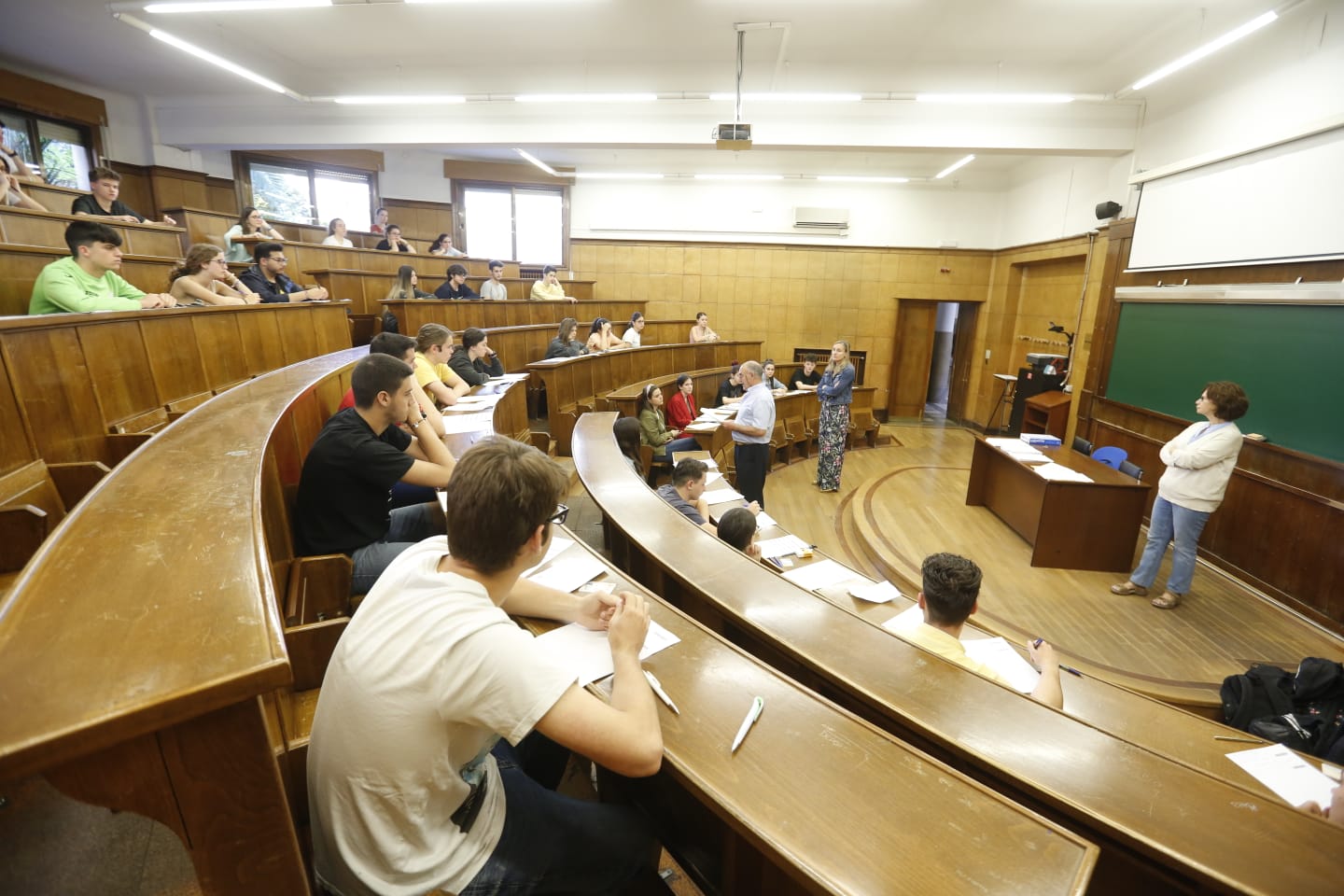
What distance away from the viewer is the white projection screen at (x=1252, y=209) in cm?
434

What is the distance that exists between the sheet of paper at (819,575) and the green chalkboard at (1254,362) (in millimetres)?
4112

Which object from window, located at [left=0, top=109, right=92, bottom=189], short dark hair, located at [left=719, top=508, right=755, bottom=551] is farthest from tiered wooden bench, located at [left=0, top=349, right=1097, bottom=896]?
window, located at [left=0, top=109, right=92, bottom=189]

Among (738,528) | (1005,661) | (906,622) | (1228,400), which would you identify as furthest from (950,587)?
(1228,400)

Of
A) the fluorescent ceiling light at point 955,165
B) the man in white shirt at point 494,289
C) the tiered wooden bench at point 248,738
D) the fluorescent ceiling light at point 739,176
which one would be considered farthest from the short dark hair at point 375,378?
the fluorescent ceiling light at point 739,176

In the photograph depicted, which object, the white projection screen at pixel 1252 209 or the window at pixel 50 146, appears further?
the window at pixel 50 146

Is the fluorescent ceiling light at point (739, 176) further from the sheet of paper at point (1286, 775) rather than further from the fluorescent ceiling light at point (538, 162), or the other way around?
the sheet of paper at point (1286, 775)

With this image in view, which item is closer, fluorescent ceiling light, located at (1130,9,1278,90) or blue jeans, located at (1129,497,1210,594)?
blue jeans, located at (1129,497,1210,594)

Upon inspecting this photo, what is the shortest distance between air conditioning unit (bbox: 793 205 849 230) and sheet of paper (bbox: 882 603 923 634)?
33.0 ft

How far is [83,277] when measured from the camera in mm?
2822

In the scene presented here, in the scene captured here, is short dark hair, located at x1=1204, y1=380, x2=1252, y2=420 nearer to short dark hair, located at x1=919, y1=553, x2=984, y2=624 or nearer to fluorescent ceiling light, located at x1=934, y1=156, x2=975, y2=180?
short dark hair, located at x1=919, y1=553, x2=984, y2=624

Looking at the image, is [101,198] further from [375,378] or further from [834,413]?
[834,413]

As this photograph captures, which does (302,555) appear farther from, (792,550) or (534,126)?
(534,126)

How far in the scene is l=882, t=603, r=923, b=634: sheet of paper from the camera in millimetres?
2071

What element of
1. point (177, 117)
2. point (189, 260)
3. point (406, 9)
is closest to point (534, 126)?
point (406, 9)
